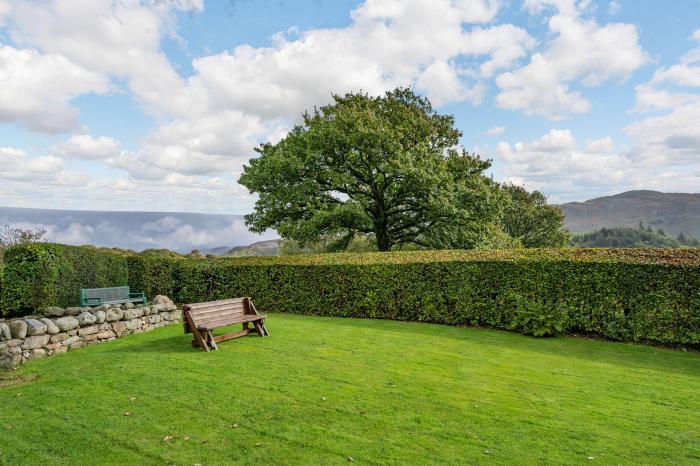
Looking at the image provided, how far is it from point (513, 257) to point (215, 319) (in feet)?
26.3

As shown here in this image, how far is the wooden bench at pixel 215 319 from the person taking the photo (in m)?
8.63

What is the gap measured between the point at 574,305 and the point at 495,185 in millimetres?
12118

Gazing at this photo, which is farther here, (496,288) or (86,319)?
(496,288)

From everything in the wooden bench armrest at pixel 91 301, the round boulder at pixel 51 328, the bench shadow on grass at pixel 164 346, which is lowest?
the bench shadow on grass at pixel 164 346

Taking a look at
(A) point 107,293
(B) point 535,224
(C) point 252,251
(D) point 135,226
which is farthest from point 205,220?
(A) point 107,293

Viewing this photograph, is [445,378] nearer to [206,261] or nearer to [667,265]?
[667,265]

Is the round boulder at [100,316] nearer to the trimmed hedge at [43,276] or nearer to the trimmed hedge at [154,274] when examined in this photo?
the trimmed hedge at [43,276]

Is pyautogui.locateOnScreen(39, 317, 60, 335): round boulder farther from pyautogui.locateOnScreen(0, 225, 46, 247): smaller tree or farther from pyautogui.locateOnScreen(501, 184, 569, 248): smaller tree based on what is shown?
→ pyautogui.locateOnScreen(501, 184, 569, 248): smaller tree

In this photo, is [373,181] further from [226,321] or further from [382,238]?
[226,321]

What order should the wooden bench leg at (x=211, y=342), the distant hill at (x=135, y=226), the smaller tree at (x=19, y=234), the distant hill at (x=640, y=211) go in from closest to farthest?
the wooden bench leg at (x=211, y=342) → the smaller tree at (x=19, y=234) → the distant hill at (x=135, y=226) → the distant hill at (x=640, y=211)

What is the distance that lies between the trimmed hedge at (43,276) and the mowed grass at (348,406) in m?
4.23

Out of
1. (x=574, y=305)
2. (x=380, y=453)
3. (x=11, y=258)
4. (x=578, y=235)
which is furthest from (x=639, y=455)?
(x=578, y=235)

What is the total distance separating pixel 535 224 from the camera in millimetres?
50188

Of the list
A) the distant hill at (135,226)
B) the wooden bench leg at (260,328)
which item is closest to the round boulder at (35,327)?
the wooden bench leg at (260,328)
